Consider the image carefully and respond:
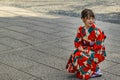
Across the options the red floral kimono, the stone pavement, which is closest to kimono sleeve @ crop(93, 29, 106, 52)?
the red floral kimono

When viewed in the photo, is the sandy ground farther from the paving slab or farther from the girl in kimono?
the paving slab

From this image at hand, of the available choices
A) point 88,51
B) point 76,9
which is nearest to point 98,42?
→ point 88,51

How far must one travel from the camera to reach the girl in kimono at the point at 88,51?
4.81 meters

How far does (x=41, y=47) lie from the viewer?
6.61 meters

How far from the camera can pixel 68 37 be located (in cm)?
770

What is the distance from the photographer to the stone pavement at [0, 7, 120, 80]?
16.6ft

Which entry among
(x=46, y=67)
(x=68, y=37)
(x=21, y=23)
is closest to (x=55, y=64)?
(x=46, y=67)

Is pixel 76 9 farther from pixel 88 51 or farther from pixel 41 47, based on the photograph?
pixel 88 51

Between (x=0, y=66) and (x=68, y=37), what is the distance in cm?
278

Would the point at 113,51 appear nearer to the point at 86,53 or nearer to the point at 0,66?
the point at 86,53

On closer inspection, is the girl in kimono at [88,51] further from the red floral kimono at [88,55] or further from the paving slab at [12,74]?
the paving slab at [12,74]

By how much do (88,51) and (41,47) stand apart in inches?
76.9

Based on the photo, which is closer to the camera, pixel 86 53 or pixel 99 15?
pixel 86 53

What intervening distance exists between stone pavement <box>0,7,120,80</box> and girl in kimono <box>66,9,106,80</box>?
0.63ft
